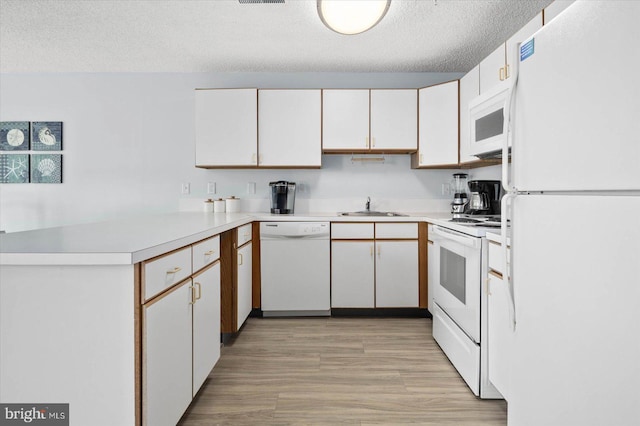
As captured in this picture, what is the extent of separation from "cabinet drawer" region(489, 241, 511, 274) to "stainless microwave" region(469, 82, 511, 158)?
0.57 metres

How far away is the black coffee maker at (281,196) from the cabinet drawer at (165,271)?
6.33 feet

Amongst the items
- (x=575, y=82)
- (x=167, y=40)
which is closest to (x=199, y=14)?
(x=167, y=40)

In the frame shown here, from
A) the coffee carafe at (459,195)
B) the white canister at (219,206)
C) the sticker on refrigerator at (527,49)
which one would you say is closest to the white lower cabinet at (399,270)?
the coffee carafe at (459,195)

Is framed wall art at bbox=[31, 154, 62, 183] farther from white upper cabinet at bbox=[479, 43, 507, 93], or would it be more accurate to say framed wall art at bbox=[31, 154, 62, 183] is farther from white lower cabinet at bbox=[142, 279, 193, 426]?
white upper cabinet at bbox=[479, 43, 507, 93]

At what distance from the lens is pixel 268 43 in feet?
10.0

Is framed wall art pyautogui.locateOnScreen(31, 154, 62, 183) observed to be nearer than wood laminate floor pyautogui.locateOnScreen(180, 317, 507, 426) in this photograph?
No

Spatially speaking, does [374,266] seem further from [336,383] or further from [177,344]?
[177,344]

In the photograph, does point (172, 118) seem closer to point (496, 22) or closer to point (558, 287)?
point (496, 22)

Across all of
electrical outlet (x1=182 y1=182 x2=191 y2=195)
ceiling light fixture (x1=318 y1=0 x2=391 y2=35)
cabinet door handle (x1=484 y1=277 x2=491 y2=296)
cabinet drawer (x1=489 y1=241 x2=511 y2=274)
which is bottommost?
cabinet door handle (x1=484 y1=277 x2=491 y2=296)

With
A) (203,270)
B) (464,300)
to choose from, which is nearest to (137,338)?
(203,270)

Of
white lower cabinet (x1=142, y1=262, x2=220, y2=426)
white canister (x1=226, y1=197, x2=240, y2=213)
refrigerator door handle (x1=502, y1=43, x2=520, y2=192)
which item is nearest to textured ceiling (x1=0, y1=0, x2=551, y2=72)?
white canister (x1=226, y1=197, x2=240, y2=213)

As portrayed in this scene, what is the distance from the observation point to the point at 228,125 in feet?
11.2

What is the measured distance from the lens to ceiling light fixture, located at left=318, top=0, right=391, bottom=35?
198cm

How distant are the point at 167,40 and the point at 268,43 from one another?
815mm
